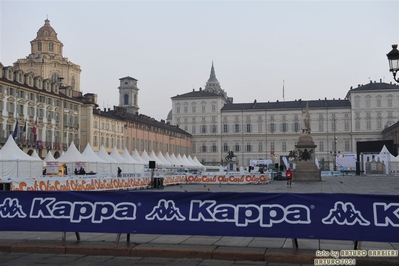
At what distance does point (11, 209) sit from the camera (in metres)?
11.3

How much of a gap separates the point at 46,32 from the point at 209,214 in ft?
298

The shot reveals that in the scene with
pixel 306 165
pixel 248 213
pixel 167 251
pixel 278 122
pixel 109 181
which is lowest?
pixel 167 251

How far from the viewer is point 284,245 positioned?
10773 millimetres

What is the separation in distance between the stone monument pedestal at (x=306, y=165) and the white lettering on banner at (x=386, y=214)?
42352 mm

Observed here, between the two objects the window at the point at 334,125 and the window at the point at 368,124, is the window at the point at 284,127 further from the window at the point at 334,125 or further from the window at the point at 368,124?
the window at the point at 368,124

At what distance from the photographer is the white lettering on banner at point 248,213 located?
33.1ft

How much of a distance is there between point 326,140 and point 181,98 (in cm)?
3949

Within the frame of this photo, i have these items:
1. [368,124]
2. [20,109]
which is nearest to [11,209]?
[20,109]

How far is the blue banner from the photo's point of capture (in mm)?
9797

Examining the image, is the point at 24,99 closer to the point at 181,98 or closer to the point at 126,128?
the point at 126,128

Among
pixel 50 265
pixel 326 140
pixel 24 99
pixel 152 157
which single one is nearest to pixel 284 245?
pixel 50 265

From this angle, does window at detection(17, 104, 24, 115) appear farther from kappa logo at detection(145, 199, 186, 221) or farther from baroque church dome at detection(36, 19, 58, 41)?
kappa logo at detection(145, 199, 186, 221)

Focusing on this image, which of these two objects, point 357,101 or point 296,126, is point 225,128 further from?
point 357,101

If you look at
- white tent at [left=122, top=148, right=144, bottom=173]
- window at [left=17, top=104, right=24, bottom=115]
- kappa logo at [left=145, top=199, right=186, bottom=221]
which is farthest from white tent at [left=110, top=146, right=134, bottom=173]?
kappa logo at [left=145, top=199, right=186, bottom=221]
